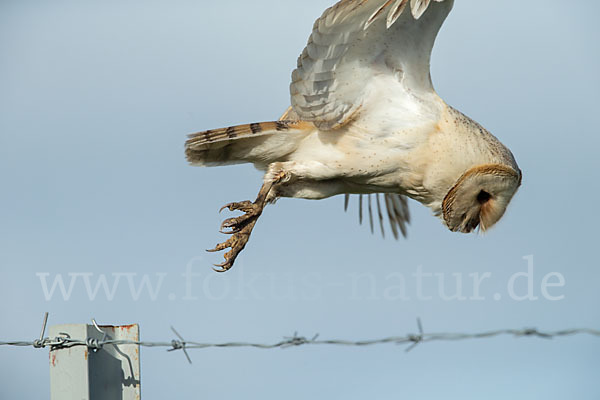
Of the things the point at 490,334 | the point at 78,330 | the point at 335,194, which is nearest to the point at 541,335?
the point at 490,334

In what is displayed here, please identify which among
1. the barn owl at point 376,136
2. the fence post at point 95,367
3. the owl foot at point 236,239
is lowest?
the fence post at point 95,367

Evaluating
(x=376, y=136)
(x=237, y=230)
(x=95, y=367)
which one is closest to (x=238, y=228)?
(x=237, y=230)

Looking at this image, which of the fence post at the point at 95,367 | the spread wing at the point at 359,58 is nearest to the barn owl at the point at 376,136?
the spread wing at the point at 359,58

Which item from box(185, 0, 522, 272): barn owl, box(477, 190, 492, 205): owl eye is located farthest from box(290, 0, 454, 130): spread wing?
box(477, 190, 492, 205): owl eye

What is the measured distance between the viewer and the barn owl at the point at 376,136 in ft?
15.0

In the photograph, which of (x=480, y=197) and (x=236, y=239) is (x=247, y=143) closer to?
(x=236, y=239)

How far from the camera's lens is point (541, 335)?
2648mm

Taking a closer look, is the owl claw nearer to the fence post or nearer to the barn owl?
the barn owl

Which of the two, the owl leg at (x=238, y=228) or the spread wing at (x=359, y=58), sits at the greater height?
the spread wing at (x=359, y=58)

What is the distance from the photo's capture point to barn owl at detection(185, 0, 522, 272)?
Result: 457cm

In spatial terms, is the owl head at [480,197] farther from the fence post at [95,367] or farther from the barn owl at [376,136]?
the fence post at [95,367]

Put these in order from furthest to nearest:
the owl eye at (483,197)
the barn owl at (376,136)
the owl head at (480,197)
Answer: the owl eye at (483,197) → the owl head at (480,197) → the barn owl at (376,136)

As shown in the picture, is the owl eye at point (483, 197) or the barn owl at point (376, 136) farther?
the owl eye at point (483, 197)

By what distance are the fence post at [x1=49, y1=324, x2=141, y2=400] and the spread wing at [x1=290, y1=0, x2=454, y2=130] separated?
76.7 inches
